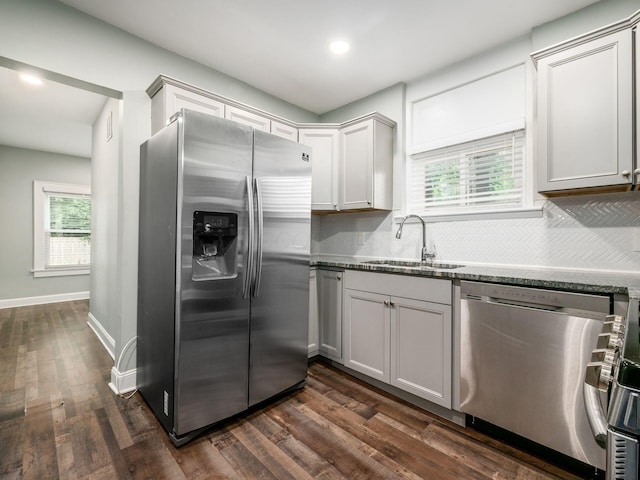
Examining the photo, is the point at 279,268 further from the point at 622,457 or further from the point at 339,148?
the point at 622,457

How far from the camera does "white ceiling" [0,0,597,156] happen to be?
78.9 inches

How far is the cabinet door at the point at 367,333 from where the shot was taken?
229 centimetres

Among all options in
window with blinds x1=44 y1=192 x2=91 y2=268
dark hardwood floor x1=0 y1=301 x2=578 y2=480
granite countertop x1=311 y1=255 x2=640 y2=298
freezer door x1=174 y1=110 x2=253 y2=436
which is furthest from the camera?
window with blinds x1=44 y1=192 x2=91 y2=268

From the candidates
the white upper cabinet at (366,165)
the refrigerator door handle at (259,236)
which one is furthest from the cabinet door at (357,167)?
the refrigerator door handle at (259,236)

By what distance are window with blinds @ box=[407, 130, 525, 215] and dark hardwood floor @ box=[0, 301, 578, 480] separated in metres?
1.68

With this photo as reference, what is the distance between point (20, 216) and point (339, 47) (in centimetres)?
585

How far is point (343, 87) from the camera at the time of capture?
3092mm

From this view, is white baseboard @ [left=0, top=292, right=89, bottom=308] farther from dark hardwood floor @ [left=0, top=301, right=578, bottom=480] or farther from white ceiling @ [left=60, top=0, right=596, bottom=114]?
white ceiling @ [left=60, top=0, right=596, bottom=114]

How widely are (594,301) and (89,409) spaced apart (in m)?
3.11

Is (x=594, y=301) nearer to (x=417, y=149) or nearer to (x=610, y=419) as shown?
(x=610, y=419)

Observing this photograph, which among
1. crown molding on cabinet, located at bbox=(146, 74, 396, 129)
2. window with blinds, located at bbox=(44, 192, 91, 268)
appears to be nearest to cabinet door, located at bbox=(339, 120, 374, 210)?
crown molding on cabinet, located at bbox=(146, 74, 396, 129)

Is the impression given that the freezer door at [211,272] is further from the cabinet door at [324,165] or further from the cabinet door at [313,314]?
the cabinet door at [324,165]

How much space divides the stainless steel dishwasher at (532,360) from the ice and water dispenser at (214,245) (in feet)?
4.91

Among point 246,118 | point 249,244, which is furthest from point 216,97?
point 249,244
